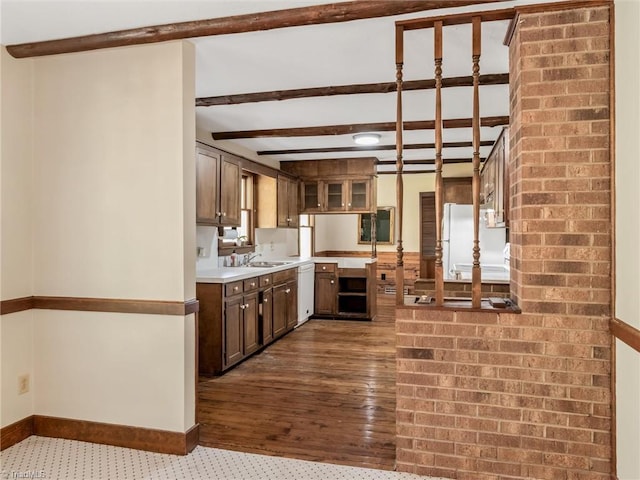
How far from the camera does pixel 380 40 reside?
2703 mm

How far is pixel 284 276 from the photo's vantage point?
5527mm

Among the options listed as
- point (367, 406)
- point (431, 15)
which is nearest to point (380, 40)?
point (431, 15)

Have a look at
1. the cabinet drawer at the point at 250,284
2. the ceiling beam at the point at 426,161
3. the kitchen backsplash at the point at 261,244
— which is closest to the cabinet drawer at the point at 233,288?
the cabinet drawer at the point at 250,284

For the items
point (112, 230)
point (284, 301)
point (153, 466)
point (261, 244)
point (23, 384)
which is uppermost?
point (112, 230)

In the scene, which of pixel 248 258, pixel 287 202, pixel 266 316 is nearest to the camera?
pixel 266 316

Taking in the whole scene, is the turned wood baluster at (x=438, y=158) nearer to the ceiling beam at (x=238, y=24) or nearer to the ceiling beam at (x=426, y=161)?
the ceiling beam at (x=238, y=24)

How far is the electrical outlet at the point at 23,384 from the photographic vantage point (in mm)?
2793

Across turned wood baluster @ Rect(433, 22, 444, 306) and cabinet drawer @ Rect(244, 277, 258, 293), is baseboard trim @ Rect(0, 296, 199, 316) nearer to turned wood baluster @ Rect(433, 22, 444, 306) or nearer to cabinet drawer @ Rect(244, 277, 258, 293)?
turned wood baluster @ Rect(433, 22, 444, 306)

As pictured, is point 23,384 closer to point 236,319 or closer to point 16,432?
point 16,432

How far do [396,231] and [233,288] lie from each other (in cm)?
543

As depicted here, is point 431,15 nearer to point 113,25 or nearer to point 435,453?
point 113,25

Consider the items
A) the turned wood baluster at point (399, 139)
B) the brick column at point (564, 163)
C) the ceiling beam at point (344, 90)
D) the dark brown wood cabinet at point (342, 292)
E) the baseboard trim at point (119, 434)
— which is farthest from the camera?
the dark brown wood cabinet at point (342, 292)

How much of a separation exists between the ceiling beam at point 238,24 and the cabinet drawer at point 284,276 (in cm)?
315
